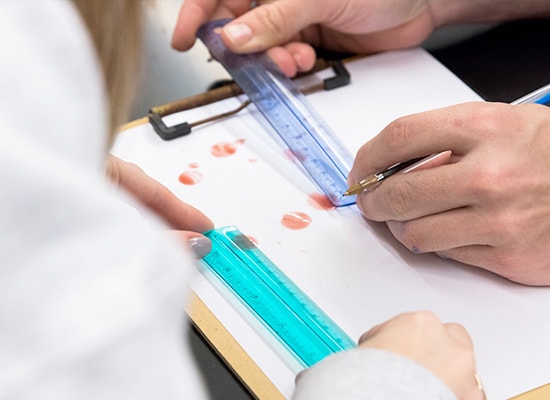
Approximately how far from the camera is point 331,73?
3.72 ft

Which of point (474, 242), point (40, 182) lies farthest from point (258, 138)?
point (40, 182)

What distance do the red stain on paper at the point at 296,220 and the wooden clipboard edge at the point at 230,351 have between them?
0.14m

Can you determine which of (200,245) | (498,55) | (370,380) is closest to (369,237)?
(200,245)

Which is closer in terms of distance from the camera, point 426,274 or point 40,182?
point 40,182

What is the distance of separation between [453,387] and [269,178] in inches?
15.3

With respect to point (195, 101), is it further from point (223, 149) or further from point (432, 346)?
point (432, 346)

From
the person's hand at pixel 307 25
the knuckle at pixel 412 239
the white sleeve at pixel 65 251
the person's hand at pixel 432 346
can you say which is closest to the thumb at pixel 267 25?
the person's hand at pixel 307 25

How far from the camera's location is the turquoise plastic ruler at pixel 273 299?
75 centimetres

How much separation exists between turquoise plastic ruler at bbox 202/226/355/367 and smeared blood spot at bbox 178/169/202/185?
0.30ft

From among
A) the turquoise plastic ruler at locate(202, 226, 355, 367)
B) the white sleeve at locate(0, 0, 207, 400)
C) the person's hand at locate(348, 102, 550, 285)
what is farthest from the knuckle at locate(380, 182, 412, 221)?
the white sleeve at locate(0, 0, 207, 400)

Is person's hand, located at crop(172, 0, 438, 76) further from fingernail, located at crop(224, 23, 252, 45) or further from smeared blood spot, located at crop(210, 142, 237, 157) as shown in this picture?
smeared blood spot, located at crop(210, 142, 237, 157)

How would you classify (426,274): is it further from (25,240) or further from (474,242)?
(25,240)

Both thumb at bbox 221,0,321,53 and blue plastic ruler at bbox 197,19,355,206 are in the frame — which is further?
thumb at bbox 221,0,321,53

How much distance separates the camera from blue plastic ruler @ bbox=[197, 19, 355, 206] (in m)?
0.95
